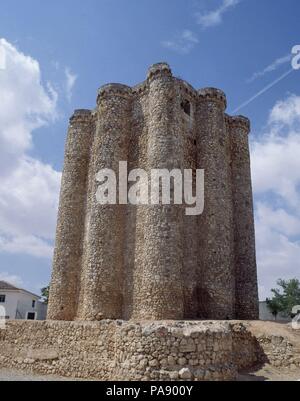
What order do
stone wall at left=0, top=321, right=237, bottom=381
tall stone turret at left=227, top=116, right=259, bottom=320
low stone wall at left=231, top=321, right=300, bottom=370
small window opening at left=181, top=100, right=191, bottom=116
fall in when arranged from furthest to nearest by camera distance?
tall stone turret at left=227, top=116, right=259, bottom=320
small window opening at left=181, top=100, right=191, bottom=116
low stone wall at left=231, top=321, right=300, bottom=370
stone wall at left=0, top=321, right=237, bottom=381

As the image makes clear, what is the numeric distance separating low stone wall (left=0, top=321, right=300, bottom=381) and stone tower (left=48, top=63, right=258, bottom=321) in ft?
10.6

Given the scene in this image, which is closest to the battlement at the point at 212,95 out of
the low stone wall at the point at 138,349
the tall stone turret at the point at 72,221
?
the tall stone turret at the point at 72,221

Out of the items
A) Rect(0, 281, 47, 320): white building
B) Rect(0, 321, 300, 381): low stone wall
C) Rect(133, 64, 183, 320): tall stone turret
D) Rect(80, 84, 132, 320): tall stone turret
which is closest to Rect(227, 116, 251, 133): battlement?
Rect(133, 64, 183, 320): tall stone turret

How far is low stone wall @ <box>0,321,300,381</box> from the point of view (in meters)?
9.34

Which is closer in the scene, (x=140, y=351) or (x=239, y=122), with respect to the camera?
(x=140, y=351)

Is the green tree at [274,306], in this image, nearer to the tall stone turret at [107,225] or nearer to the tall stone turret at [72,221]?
the tall stone turret at [72,221]


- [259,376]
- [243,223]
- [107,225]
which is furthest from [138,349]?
[243,223]

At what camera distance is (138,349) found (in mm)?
9812

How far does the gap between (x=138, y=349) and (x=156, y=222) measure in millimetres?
7551

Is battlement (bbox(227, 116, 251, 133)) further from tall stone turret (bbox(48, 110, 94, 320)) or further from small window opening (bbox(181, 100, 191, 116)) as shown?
tall stone turret (bbox(48, 110, 94, 320))

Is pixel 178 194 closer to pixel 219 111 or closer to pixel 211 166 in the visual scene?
pixel 211 166

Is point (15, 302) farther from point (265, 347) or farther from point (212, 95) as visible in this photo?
point (265, 347)

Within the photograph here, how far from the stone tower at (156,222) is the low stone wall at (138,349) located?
3236 mm
